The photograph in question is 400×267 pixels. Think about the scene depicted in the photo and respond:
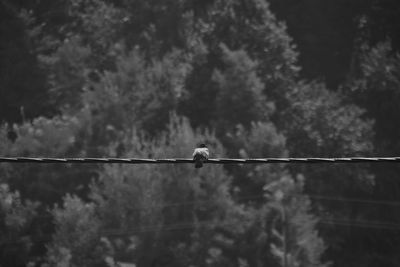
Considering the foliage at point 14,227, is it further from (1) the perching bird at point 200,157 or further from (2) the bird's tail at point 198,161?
(2) the bird's tail at point 198,161

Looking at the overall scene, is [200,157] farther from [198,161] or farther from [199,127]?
[199,127]

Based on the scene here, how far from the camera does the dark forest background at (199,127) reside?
51.5 metres

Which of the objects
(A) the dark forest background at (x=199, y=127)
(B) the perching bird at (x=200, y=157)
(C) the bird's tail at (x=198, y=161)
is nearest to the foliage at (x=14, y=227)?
(A) the dark forest background at (x=199, y=127)

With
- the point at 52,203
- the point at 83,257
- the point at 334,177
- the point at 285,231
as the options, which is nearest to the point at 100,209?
the point at 83,257

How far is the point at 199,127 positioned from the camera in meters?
64.2

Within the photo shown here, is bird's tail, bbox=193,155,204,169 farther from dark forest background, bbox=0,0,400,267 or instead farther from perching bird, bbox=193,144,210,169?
dark forest background, bbox=0,0,400,267

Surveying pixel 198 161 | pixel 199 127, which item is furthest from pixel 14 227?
pixel 198 161

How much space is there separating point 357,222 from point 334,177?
3.54 metres

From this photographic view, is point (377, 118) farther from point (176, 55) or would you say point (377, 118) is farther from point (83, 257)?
point (83, 257)

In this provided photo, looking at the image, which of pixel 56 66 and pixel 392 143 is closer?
pixel 392 143

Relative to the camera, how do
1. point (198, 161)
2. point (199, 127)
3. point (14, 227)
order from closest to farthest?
point (198, 161) < point (14, 227) < point (199, 127)

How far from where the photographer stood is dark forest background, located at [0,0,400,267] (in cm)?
5150

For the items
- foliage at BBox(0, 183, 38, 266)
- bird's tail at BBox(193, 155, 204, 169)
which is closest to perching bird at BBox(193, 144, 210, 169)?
bird's tail at BBox(193, 155, 204, 169)

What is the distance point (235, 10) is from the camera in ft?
238
